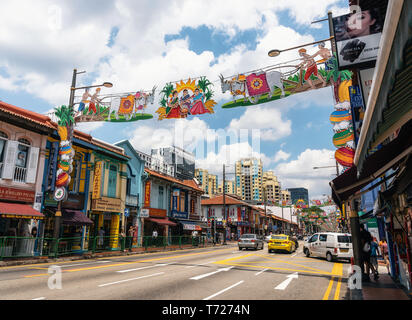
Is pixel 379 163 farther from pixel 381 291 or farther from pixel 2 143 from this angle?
pixel 2 143

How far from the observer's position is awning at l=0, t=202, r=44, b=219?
51.7 feet

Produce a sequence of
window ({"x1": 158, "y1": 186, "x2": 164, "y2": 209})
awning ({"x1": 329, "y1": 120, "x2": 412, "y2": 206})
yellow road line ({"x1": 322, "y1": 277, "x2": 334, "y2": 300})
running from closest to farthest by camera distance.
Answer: awning ({"x1": 329, "y1": 120, "x2": 412, "y2": 206}), yellow road line ({"x1": 322, "y1": 277, "x2": 334, "y2": 300}), window ({"x1": 158, "y1": 186, "x2": 164, "y2": 209})

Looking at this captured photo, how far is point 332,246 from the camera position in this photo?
18562mm

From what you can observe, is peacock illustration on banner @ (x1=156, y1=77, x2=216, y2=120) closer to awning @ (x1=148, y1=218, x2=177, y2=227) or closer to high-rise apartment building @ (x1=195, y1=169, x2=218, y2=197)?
awning @ (x1=148, y1=218, x2=177, y2=227)

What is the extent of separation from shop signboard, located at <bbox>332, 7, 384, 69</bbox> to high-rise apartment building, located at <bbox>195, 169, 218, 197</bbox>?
Answer: 554 feet

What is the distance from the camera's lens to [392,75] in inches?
110

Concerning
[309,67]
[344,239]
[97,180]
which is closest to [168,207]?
[97,180]

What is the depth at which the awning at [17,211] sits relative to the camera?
15752 mm

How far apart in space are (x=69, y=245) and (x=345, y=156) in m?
17.6

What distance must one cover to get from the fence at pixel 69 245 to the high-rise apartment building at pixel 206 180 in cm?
14753

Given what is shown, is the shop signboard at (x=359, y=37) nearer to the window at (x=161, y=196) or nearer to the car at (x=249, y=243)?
the car at (x=249, y=243)

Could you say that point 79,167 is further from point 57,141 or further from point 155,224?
point 155,224

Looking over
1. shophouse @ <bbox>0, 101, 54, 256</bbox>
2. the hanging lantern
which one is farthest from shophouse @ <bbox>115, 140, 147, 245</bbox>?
the hanging lantern
